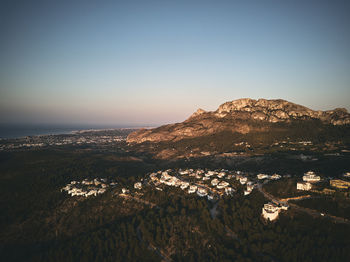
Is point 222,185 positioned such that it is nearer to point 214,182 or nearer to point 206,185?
point 214,182

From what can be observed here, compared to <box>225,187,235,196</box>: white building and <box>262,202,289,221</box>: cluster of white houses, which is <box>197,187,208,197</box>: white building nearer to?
<box>225,187,235,196</box>: white building

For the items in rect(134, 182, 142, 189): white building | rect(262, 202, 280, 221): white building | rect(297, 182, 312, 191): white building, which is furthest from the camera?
rect(134, 182, 142, 189): white building

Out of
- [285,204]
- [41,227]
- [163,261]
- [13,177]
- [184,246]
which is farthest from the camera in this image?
[13,177]

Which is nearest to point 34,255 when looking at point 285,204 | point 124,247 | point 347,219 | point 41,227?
point 41,227

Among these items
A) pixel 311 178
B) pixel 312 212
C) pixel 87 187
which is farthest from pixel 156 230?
pixel 311 178

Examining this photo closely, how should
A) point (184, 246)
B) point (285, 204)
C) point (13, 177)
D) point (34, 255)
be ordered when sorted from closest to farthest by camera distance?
point (184, 246) < point (34, 255) < point (285, 204) < point (13, 177)

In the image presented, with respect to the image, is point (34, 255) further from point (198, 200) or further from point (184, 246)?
point (198, 200)

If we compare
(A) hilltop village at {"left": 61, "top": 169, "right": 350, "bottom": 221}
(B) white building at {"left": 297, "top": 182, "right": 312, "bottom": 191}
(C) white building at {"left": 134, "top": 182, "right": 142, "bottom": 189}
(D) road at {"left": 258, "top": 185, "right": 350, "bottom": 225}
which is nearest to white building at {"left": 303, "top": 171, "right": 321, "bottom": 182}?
(A) hilltop village at {"left": 61, "top": 169, "right": 350, "bottom": 221}
